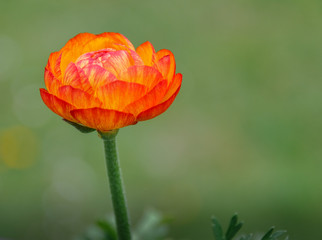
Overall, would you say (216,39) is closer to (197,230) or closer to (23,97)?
(23,97)

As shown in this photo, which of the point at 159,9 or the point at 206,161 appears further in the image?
the point at 159,9

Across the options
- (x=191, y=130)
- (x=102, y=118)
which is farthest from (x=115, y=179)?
(x=191, y=130)

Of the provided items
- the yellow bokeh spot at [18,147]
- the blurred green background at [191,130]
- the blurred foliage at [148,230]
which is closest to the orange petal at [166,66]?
the blurred foliage at [148,230]

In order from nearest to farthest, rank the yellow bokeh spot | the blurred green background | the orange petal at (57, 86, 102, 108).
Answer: the orange petal at (57, 86, 102, 108)
the blurred green background
the yellow bokeh spot

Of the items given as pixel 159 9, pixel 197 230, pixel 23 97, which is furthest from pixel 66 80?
pixel 159 9

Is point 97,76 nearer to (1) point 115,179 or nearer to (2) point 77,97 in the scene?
(2) point 77,97

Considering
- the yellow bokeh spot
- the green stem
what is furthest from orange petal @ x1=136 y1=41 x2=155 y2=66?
the yellow bokeh spot

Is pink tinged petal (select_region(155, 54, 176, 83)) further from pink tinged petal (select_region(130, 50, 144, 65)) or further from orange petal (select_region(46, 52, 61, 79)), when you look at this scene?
orange petal (select_region(46, 52, 61, 79))
